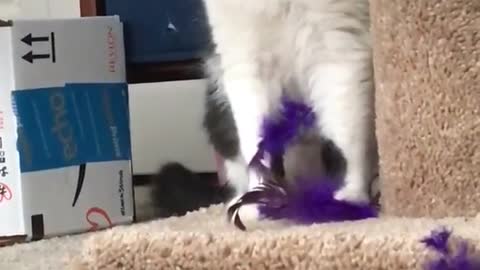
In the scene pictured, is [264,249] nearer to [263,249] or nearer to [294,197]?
[263,249]

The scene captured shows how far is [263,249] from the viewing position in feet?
2.64

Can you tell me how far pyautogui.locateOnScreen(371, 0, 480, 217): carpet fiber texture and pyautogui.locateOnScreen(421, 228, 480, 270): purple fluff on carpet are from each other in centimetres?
26

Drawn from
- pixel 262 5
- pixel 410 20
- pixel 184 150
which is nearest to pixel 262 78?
pixel 262 5

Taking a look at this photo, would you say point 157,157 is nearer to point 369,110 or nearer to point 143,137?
point 143,137

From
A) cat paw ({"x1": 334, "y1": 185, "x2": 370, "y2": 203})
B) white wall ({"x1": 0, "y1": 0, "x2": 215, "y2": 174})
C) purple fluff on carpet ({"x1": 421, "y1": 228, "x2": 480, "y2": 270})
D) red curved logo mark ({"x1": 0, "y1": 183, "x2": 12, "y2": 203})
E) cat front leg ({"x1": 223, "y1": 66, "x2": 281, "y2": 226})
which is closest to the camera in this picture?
purple fluff on carpet ({"x1": 421, "y1": 228, "x2": 480, "y2": 270})

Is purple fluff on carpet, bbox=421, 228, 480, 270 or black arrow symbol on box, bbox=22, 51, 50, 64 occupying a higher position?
black arrow symbol on box, bbox=22, 51, 50, 64

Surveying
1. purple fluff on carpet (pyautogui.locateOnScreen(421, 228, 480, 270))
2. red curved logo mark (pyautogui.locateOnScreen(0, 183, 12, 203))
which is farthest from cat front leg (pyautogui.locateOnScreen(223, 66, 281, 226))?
purple fluff on carpet (pyautogui.locateOnScreen(421, 228, 480, 270))

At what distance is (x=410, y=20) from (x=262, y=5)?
39cm

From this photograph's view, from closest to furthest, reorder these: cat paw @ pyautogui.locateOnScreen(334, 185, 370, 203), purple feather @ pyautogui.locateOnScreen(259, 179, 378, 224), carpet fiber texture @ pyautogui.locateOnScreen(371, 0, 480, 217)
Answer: carpet fiber texture @ pyautogui.locateOnScreen(371, 0, 480, 217)
purple feather @ pyautogui.locateOnScreen(259, 179, 378, 224)
cat paw @ pyautogui.locateOnScreen(334, 185, 370, 203)

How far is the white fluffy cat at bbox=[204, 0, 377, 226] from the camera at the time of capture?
52.3 inches

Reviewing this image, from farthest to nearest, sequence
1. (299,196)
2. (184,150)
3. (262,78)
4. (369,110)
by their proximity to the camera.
Result: (184,150), (262,78), (369,110), (299,196)

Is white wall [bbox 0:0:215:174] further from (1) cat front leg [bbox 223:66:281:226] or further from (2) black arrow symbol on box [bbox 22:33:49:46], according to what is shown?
(1) cat front leg [bbox 223:66:281:226]

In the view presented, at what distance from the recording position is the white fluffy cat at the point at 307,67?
1329 mm

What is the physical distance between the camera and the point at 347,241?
79cm
